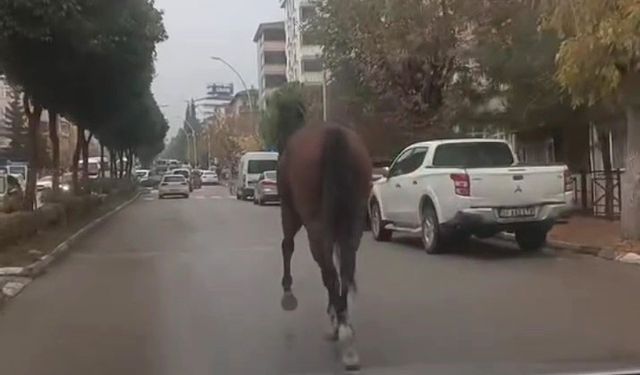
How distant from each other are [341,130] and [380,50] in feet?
65.5

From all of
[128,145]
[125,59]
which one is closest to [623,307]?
[125,59]

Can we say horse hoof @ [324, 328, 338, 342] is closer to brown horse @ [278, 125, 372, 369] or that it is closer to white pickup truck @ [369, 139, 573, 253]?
brown horse @ [278, 125, 372, 369]

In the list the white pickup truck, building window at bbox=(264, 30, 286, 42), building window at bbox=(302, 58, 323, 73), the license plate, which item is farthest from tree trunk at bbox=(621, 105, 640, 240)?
building window at bbox=(302, 58, 323, 73)

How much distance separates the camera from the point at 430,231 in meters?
17.2

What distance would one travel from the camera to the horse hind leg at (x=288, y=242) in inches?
377

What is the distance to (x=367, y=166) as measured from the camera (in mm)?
8570

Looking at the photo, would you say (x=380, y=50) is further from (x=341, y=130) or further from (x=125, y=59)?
(x=341, y=130)

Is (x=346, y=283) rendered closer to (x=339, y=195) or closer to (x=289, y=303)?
(x=339, y=195)

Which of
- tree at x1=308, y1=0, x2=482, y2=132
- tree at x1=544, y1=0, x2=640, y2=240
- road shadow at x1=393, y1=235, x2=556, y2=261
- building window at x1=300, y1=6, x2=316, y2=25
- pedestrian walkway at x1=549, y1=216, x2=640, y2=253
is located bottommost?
road shadow at x1=393, y1=235, x2=556, y2=261

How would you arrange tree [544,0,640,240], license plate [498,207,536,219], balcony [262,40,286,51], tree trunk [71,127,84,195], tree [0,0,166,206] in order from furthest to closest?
balcony [262,40,286,51] < tree trunk [71,127,84,195] < tree [0,0,166,206] < license plate [498,207,536,219] < tree [544,0,640,240]

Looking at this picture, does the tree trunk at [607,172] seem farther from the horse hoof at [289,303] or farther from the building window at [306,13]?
the horse hoof at [289,303]

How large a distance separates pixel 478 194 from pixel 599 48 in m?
2.81

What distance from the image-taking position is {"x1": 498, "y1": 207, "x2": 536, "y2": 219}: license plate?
16.2m

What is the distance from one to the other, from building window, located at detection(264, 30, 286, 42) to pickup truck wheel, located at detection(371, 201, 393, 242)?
11.1 metres
